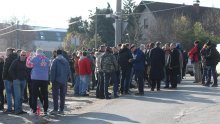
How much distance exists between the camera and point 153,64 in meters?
19.7

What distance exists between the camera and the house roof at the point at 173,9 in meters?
61.3

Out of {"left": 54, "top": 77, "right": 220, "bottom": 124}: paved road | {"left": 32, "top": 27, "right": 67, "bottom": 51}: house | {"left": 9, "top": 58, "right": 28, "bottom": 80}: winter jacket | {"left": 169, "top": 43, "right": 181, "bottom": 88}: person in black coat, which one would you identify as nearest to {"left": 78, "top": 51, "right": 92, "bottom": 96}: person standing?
{"left": 54, "top": 77, "right": 220, "bottom": 124}: paved road

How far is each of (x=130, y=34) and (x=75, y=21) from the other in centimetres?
1526

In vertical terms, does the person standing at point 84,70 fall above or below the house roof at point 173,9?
below

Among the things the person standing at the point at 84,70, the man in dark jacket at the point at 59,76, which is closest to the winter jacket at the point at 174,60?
the person standing at the point at 84,70

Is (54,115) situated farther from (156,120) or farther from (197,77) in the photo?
(197,77)

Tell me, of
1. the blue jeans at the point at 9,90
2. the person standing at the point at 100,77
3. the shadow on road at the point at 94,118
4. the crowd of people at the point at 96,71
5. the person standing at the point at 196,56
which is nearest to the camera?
the shadow on road at the point at 94,118

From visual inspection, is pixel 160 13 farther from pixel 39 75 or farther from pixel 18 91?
pixel 39 75

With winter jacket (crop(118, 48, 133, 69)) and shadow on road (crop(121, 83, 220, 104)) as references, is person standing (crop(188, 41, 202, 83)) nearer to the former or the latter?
shadow on road (crop(121, 83, 220, 104))

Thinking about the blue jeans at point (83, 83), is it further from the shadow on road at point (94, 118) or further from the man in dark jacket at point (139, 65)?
the shadow on road at point (94, 118)

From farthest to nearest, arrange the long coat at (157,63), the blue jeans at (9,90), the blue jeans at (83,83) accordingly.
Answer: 1. the blue jeans at (83,83)
2. the long coat at (157,63)
3. the blue jeans at (9,90)

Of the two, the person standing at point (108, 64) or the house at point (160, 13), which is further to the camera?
the house at point (160, 13)

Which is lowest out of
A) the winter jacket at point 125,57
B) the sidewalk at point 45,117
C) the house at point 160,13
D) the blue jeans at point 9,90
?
the sidewalk at point 45,117

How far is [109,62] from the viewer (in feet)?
60.1
